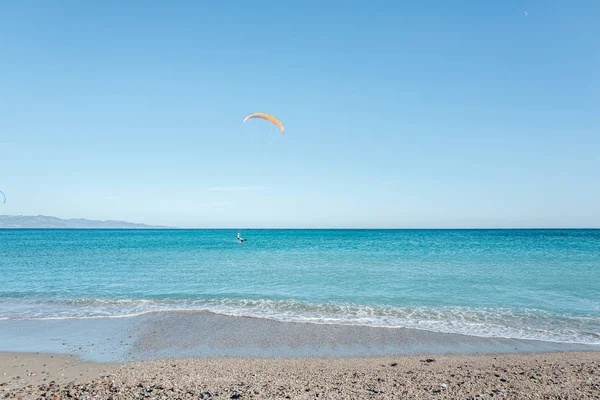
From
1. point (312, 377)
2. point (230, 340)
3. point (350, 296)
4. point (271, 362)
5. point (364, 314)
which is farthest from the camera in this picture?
point (350, 296)

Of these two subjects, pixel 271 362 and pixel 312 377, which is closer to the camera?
pixel 312 377

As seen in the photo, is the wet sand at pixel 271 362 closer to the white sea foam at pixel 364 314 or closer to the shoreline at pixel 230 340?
the shoreline at pixel 230 340

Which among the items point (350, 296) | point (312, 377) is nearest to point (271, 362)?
point (312, 377)

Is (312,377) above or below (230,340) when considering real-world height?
above

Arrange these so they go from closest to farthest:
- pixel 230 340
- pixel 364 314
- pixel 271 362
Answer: pixel 271 362 < pixel 230 340 < pixel 364 314

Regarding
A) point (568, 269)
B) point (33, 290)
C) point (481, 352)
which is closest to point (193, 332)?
point (481, 352)

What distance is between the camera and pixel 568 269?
2650 centimetres

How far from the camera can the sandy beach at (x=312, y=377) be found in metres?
7.09

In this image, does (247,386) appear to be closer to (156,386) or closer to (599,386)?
(156,386)

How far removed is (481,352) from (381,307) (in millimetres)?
5224

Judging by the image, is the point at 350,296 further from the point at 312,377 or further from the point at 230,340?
the point at 312,377

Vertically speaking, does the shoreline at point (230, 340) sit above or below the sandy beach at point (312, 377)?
below

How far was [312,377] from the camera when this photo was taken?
318 inches

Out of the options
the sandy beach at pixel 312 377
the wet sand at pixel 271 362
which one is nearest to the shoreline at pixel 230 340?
the wet sand at pixel 271 362
